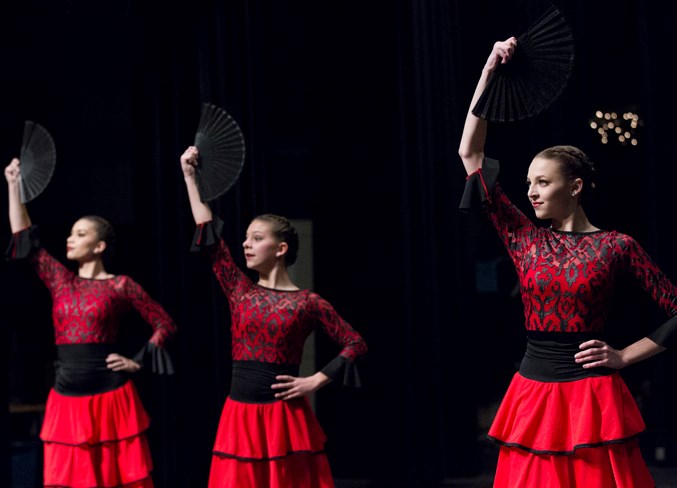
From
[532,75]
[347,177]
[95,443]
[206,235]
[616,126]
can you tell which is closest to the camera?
[532,75]

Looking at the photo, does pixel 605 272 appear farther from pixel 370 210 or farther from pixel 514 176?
pixel 370 210

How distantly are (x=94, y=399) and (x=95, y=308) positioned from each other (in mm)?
402

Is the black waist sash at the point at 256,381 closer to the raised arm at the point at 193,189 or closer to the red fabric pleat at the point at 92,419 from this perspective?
the raised arm at the point at 193,189

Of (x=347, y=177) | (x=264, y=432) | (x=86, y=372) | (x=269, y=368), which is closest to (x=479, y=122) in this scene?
(x=269, y=368)

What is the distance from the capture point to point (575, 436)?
2.45 m

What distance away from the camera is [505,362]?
13.8 feet

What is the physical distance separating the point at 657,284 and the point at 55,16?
388 centimetres

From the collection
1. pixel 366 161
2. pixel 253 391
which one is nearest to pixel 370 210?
pixel 366 161

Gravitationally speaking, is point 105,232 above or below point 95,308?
above

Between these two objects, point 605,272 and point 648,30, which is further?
point 648,30

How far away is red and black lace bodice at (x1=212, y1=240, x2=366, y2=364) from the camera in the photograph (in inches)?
132

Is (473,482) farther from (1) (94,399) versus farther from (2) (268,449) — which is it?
(1) (94,399)

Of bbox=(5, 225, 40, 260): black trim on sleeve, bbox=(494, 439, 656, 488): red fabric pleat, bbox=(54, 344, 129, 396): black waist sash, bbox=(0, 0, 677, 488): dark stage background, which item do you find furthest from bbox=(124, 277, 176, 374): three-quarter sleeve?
bbox=(494, 439, 656, 488): red fabric pleat

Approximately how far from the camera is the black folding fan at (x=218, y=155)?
3.54 metres
